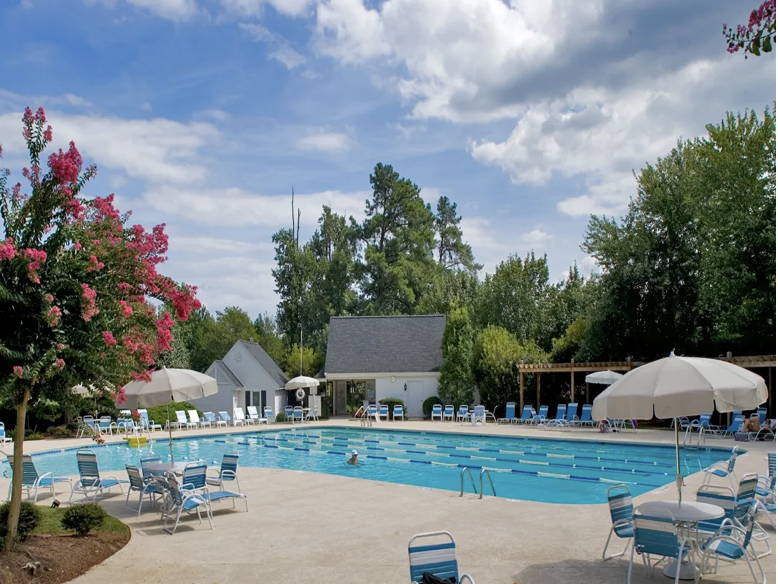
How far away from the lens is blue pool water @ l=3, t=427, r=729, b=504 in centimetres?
1599

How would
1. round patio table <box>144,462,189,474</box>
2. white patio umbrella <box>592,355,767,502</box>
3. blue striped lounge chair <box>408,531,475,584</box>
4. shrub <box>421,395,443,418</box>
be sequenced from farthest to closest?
shrub <box>421,395,443,418</box> → round patio table <box>144,462,189,474</box> → white patio umbrella <box>592,355,767,502</box> → blue striped lounge chair <box>408,531,475,584</box>

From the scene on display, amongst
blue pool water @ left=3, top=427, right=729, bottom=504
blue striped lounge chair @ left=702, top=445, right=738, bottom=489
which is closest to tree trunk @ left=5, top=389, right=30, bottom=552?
blue pool water @ left=3, top=427, right=729, bottom=504

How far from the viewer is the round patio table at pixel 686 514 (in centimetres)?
691

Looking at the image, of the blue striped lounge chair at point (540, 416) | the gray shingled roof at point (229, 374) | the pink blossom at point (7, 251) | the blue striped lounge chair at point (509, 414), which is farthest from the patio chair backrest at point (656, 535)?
the gray shingled roof at point (229, 374)

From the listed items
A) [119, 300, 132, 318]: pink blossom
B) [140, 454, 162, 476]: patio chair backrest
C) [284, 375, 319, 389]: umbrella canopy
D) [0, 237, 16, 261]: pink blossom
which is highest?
[0, 237, 16, 261]: pink blossom

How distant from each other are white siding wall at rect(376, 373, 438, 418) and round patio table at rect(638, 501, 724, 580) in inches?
1076

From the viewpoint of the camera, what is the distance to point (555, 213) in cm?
2967

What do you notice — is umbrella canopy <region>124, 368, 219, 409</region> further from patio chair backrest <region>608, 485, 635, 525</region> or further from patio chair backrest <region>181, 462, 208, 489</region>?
patio chair backrest <region>608, 485, 635, 525</region>

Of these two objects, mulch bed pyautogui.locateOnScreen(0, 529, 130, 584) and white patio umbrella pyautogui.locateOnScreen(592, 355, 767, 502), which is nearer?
white patio umbrella pyautogui.locateOnScreen(592, 355, 767, 502)

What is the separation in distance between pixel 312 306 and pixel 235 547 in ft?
139

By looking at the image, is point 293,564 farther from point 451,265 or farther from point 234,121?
point 451,265

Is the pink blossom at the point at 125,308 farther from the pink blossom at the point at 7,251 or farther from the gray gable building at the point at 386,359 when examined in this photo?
the gray gable building at the point at 386,359

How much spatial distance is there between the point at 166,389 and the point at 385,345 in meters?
25.1

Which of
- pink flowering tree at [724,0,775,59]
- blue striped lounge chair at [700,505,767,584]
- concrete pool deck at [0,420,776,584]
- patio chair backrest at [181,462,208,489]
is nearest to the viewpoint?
pink flowering tree at [724,0,775,59]
